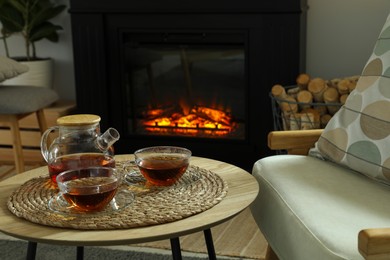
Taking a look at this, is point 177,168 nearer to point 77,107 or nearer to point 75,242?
point 75,242

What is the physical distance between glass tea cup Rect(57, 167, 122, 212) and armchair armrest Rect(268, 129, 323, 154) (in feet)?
1.96

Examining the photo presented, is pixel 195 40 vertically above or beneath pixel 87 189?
above

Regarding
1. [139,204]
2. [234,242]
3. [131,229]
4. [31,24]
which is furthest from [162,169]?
[31,24]

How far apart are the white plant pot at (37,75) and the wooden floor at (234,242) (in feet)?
4.57

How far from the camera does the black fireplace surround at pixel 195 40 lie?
9.21 feet

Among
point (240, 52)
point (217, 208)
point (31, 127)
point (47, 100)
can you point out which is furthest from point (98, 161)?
point (31, 127)

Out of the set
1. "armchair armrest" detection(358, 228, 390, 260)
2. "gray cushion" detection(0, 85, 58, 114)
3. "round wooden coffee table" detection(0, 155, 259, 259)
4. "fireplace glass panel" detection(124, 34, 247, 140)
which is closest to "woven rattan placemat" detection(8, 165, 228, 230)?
"round wooden coffee table" detection(0, 155, 259, 259)

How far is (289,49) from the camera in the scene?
9.18 ft

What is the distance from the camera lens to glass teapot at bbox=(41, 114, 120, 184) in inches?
55.4

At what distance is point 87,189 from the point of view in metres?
1.22

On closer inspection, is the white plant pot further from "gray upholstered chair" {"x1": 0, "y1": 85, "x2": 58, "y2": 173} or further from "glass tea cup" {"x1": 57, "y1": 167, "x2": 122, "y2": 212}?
"glass tea cup" {"x1": 57, "y1": 167, "x2": 122, "y2": 212}

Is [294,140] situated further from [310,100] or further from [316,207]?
[310,100]

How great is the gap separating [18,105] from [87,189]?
154cm

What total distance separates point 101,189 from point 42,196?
0.19 metres
